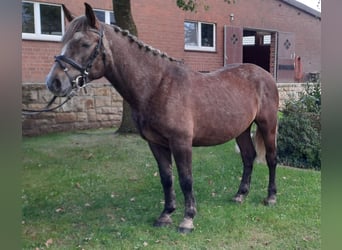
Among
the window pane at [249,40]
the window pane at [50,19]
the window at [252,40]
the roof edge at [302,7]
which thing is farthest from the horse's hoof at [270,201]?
the window pane at [249,40]

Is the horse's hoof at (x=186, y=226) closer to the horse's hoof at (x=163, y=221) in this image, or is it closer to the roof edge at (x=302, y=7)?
the horse's hoof at (x=163, y=221)

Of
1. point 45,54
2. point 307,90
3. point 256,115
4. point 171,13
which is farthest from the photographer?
point 171,13

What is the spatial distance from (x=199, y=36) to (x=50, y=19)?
17.1 ft

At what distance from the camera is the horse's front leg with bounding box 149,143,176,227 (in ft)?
11.8

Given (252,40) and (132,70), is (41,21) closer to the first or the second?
(132,70)

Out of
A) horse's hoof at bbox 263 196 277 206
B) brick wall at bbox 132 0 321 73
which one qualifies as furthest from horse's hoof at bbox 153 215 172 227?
brick wall at bbox 132 0 321 73

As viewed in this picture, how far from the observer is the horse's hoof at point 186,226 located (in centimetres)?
344

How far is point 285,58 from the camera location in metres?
15.4

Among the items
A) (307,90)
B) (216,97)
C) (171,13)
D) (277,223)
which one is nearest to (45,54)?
(171,13)

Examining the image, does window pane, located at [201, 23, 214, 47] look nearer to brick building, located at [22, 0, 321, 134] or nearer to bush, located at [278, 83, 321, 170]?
brick building, located at [22, 0, 321, 134]

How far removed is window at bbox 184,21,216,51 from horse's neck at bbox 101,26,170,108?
920cm

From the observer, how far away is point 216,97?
3.69m

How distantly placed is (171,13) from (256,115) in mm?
8272
